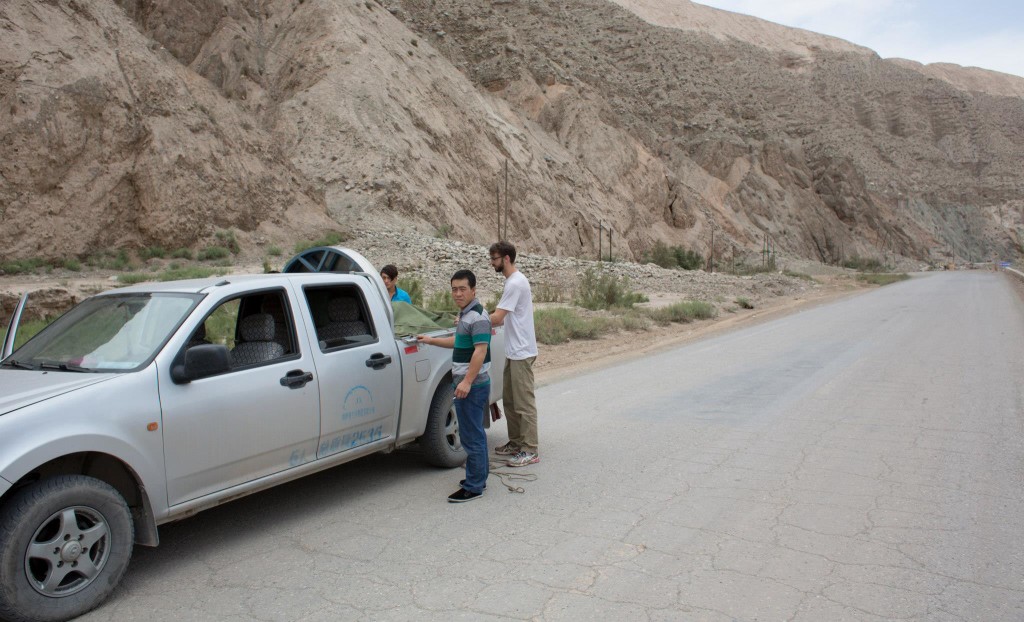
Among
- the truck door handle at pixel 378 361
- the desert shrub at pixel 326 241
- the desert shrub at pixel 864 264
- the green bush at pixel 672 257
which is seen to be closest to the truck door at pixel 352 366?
the truck door handle at pixel 378 361

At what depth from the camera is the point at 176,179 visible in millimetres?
25797

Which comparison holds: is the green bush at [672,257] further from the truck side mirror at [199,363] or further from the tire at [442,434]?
the truck side mirror at [199,363]

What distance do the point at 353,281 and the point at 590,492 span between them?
2.42 meters

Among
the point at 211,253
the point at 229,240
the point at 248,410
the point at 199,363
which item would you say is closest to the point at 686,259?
the point at 229,240

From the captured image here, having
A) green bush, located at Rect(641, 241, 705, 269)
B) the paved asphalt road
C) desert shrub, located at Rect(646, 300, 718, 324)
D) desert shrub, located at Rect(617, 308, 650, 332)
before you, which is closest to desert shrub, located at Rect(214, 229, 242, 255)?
desert shrub, located at Rect(617, 308, 650, 332)

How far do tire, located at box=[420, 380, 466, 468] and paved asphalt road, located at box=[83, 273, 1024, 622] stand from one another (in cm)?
13

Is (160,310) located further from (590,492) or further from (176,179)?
(176,179)

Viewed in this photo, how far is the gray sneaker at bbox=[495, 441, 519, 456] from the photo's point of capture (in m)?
6.80

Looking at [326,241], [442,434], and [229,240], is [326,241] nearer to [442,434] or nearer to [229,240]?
[229,240]

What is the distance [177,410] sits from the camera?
443cm

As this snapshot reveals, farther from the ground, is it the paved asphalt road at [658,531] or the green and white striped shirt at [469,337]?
the green and white striped shirt at [469,337]

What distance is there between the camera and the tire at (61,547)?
3.69 meters

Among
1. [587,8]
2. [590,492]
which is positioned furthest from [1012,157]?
[590,492]

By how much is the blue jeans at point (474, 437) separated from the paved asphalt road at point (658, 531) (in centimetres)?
17
